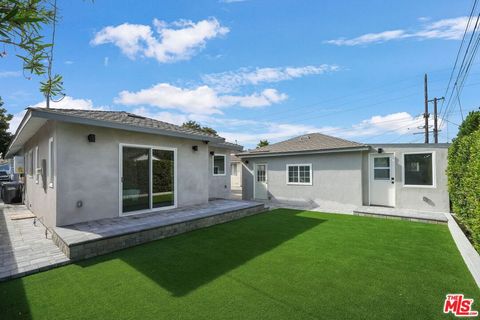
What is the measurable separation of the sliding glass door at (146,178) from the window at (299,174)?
6756 mm

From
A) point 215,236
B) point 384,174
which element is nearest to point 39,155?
point 215,236

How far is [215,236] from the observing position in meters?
6.22

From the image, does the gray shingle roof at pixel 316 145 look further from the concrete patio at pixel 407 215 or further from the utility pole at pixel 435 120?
the utility pole at pixel 435 120

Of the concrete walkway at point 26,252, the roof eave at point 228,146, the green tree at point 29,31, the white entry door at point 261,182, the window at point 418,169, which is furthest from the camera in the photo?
the white entry door at point 261,182

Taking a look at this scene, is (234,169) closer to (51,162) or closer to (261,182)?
(261,182)

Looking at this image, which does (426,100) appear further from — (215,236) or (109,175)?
(109,175)

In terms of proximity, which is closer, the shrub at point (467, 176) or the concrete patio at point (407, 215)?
the shrub at point (467, 176)

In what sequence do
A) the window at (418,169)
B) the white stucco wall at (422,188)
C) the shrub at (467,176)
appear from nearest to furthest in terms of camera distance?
the shrub at (467,176), the white stucco wall at (422,188), the window at (418,169)

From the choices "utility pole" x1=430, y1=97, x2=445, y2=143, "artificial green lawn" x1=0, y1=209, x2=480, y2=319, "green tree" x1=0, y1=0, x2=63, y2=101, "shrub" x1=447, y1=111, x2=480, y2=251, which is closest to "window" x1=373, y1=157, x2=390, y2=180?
"shrub" x1=447, y1=111, x2=480, y2=251

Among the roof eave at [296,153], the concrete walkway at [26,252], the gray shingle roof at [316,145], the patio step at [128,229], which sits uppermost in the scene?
the gray shingle roof at [316,145]

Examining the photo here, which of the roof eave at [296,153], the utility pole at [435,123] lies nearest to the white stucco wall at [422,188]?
the roof eave at [296,153]

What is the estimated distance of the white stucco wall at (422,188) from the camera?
9.10m

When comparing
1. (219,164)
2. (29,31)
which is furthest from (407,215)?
(29,31)

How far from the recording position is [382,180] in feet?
34.0
